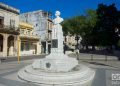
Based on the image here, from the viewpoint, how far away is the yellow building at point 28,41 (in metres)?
43.0

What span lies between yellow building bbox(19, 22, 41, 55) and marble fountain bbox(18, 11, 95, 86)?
29990mm

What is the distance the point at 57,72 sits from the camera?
35.3 ft

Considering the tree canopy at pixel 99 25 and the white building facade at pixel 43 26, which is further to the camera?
the white building facade at pixel 43 26

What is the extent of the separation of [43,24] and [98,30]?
53.1ft

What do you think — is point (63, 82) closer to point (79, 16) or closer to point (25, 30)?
point (25, 30)

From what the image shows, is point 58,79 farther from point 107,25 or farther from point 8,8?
point 107,25

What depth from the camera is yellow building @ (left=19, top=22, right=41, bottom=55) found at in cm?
4298

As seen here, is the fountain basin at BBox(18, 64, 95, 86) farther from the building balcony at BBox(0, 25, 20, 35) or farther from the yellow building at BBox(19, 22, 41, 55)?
the yellow building at BBox(19, 22, 41, 55)

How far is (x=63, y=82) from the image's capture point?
9.42 metres

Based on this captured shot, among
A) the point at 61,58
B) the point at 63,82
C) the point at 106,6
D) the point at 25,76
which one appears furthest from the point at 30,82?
the point at 106,6

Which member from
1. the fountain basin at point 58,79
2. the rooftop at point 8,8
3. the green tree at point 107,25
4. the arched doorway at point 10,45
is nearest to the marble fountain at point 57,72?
the fountain basin at point 58,79

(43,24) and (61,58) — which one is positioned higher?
(43,24)

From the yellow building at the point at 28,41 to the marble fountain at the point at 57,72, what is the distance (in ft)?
98.4

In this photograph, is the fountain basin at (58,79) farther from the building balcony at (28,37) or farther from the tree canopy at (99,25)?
the tree canopy at (99,25)
